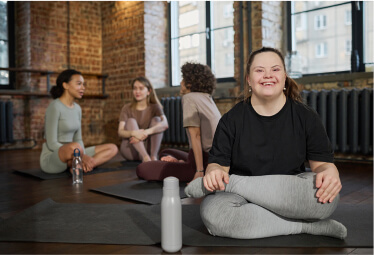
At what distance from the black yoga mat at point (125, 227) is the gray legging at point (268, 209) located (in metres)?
0.03

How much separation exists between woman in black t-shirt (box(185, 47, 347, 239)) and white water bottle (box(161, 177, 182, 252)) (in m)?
0.14

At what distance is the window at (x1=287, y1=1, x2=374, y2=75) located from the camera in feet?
12.6

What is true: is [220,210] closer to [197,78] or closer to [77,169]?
[197,78]

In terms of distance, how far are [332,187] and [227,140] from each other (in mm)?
427

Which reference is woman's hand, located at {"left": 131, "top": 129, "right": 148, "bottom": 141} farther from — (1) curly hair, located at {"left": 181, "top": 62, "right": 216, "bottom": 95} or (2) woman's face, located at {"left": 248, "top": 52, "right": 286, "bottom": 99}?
(2) woman's face, located at {"left": 248, "top": 52, "right": 286, "bottom": 99}

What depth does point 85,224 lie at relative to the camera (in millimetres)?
1642

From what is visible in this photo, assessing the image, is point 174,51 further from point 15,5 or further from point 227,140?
point 227,140

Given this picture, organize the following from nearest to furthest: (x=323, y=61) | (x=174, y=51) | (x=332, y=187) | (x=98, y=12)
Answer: (x=332, y=187), (x=323, y=61), (x=174, y=51), (x=98, y=12)

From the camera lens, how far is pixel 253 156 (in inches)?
58.3

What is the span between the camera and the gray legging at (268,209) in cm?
133

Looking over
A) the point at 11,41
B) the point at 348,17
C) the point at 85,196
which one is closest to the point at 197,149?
the point at 85,196

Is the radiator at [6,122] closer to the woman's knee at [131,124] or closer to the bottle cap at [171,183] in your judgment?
the woman's knee at [131,124]

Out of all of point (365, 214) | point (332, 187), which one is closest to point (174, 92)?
point (365, 214)

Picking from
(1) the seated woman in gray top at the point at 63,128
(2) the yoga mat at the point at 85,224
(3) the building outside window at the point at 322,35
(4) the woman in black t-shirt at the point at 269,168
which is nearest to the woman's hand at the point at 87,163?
(1) the seated woman in gray top at the point at 63,128
